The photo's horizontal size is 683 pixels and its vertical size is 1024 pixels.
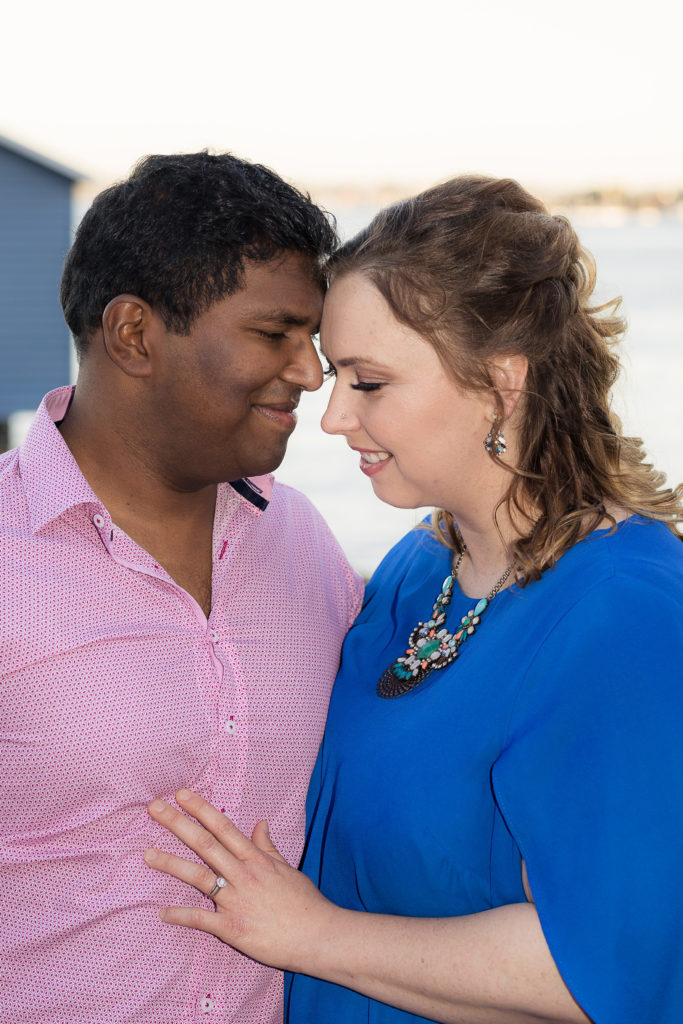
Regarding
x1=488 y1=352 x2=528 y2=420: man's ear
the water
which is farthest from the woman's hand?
the water

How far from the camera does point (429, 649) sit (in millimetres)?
1998

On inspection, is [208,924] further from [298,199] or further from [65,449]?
[298,199]

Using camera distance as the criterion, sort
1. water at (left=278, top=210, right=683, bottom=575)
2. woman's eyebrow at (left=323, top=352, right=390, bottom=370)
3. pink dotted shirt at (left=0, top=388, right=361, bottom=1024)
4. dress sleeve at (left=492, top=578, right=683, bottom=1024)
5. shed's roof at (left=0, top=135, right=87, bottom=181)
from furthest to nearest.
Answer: shed's roof at (left=0, top=135, right=87, bottom=181), water at (left=278, top=210, right=683, bottom=575), woman's eyebrow at (left=323, top=352, right=390, bottom=370), pink dotted shirt at (left=0, top=388, right=361, bottom=1024), dress sleeve at (left=492, top=578, right=683, bottom=1024)

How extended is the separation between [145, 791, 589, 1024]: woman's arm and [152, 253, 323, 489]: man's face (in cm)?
61

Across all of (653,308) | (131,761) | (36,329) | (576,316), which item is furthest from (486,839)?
(653,308)

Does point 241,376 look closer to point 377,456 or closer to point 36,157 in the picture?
point 377,456

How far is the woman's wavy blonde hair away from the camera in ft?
6.09

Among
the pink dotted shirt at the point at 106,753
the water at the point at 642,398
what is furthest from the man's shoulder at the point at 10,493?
the water at the point at 642,398

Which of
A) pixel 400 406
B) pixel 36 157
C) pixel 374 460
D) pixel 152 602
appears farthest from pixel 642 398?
pixel 152 602

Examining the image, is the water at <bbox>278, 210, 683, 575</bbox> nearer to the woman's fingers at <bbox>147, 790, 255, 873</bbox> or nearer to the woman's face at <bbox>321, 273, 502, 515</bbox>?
the woman's face at <bbox>321, 273, 502, 515</bbox>

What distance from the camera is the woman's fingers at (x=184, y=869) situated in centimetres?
179

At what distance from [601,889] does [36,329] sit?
1292 centimetres

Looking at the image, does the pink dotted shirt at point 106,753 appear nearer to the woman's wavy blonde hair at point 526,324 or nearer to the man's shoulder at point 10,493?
the man's shoulder at point 10,493

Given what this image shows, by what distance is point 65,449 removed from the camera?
199 cm
